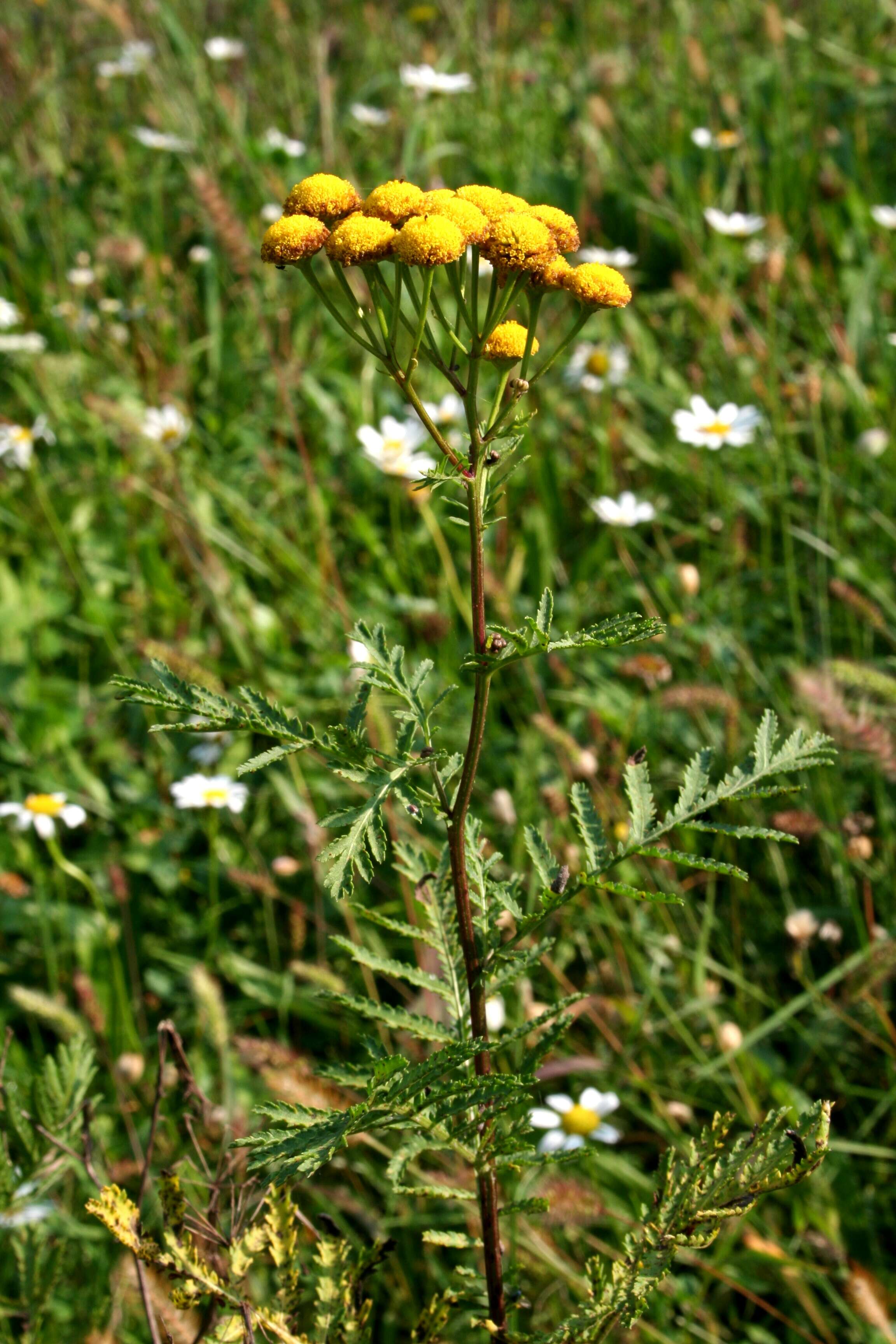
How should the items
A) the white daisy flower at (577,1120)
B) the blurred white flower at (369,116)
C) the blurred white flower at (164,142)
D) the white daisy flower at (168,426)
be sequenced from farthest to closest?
the blurred white flower at (369,116) < the blurred white flower at (164,142) < the white daisy flower at (168,426) < the white daisy flower at (577,1120)

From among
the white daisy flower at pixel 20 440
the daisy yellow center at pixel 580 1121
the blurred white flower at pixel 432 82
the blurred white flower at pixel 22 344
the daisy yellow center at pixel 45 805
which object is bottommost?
the daisy yellow center at pixel 580 1121

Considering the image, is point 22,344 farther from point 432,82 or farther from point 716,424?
point 716,424

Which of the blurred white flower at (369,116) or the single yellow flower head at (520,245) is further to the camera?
the blurred white flower at (369,116)

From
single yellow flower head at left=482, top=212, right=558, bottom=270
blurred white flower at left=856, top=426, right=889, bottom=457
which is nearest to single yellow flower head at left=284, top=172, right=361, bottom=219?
single yellow flower head at left=482, top=212, right=558, bottom=270

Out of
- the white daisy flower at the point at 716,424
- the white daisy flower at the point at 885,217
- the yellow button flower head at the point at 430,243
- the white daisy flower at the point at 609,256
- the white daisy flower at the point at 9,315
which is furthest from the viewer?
the white daisy flower at the point at 9,315

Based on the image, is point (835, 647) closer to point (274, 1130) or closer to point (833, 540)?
point (833, 540)

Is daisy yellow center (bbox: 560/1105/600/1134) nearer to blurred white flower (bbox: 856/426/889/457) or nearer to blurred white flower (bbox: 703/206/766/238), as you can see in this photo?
blurred white flower (bbox: 856/426/889/457)

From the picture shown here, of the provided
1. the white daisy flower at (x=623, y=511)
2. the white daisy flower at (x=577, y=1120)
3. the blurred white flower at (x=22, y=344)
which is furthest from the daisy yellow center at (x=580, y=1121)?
the blurred white flower at (x=22, y=344)

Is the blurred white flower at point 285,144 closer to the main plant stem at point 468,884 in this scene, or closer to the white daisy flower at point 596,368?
the white daisy flower at point 596,368

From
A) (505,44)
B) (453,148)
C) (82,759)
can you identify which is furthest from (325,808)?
→ (505,44)
